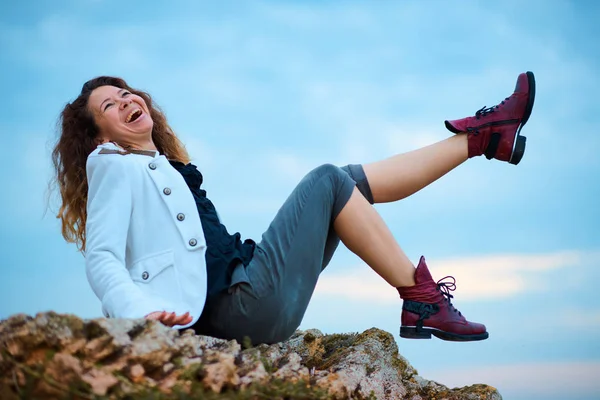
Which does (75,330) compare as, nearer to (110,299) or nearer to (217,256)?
(110,299)

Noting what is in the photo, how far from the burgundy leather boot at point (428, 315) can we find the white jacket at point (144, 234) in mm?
1296

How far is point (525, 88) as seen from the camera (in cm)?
465

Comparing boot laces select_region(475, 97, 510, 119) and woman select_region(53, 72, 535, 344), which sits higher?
boot laces select_region(475, 97, 510, 119)

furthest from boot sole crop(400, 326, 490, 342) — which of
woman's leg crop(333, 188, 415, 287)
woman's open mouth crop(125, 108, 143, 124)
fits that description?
woman's open mouth crop(125, 108, 143, 124)

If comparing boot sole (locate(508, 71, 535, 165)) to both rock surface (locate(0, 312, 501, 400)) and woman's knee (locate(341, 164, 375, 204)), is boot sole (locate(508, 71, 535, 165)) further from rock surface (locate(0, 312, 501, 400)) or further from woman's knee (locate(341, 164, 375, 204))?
rock surface (locate(0, 312, 501, 400))

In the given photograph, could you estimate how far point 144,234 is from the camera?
11.6 ft

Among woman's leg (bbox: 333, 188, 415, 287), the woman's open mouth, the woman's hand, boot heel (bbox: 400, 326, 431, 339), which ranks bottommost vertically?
the woman's hand

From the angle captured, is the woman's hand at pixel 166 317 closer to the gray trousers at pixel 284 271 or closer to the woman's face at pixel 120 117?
the gray trousers at pixel 284 271

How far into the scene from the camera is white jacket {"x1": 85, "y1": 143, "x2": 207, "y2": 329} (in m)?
3.34

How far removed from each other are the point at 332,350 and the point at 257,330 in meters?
0.88

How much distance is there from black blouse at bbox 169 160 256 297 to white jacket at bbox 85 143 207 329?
0.33 ft

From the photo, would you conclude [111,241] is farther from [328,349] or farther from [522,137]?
[522,137]

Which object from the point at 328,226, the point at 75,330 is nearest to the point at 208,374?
the point at 75,330

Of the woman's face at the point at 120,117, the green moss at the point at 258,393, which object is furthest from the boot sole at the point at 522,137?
the green moss at the point at 258,393
